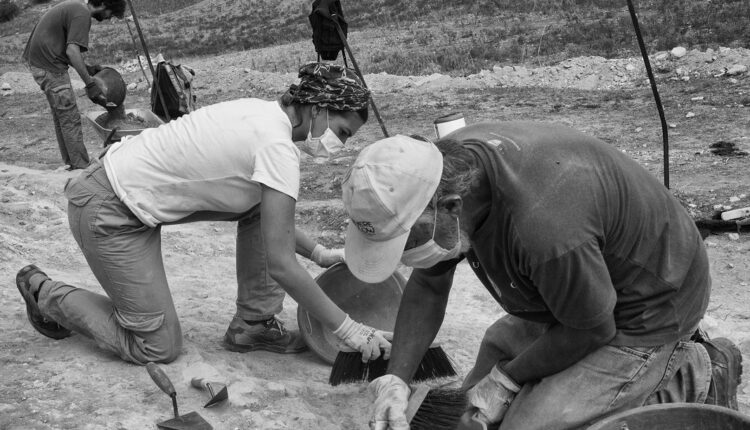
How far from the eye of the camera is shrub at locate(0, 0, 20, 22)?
30422 mm

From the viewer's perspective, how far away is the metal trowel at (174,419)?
10.1 ft

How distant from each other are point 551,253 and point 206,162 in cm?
170

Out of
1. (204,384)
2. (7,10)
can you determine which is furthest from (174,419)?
(7,10)

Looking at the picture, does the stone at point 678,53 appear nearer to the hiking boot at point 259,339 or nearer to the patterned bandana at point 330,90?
the hiking boot at point 259,339

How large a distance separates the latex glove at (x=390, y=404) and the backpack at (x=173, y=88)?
4.85m

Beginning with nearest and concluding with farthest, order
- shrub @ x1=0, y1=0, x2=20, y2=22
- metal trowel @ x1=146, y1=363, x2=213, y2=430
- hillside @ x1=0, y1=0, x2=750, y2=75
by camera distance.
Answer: metal trowel @ x1=146, y1=363, x2=213, y2=430
hillside @ x1=0, y1=0, x2=750, y2=75
shrub @ x1=0, y1=0, x2=20, y2=22

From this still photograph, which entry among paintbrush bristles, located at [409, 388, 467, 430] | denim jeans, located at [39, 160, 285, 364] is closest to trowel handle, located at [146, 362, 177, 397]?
denim jeans, located at [39, 160, 285, 364]

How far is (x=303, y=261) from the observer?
214 inches

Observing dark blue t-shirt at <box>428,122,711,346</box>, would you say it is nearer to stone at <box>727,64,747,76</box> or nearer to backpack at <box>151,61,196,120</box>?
backpack at <box>151,61,196,120</box>

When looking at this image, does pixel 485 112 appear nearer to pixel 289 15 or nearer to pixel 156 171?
pixel 156 171

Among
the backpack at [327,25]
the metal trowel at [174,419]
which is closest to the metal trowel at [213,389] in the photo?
the metal trowel at [174,419]

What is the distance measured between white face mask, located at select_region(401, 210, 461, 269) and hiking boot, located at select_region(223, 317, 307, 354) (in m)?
1.77

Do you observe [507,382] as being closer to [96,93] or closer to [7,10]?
[96,93]

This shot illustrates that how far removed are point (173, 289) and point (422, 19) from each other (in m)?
14.0
